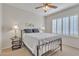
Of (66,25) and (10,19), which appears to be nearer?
(10,19)

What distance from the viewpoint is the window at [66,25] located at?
1781 mm

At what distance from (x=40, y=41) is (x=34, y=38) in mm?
196

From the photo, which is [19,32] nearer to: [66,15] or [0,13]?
[0,13]

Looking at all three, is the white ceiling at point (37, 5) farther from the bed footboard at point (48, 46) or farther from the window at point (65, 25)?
the bed footboard at point (48, 46)

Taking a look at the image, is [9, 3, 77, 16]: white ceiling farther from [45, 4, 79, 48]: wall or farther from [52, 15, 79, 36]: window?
[52, 15, 79, 36]: window

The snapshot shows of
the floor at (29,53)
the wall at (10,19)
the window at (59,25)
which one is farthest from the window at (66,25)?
the wall at (10,19)

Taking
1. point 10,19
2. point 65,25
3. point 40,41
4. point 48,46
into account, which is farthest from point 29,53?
point 65,25

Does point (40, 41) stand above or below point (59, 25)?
below

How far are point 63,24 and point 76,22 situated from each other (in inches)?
11.5

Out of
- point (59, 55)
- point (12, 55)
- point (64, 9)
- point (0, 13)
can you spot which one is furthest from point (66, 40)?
point (0, 13)

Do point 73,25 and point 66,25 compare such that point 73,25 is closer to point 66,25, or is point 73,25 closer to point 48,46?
point 66,25

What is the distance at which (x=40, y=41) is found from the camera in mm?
1884

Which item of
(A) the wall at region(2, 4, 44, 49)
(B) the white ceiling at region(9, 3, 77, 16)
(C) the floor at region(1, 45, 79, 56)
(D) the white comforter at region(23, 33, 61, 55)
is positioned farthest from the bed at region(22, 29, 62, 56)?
(B) the white ceiling at region(9, 3, 77, 16)

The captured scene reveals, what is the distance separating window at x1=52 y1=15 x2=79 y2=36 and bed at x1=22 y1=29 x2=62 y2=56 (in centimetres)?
17
